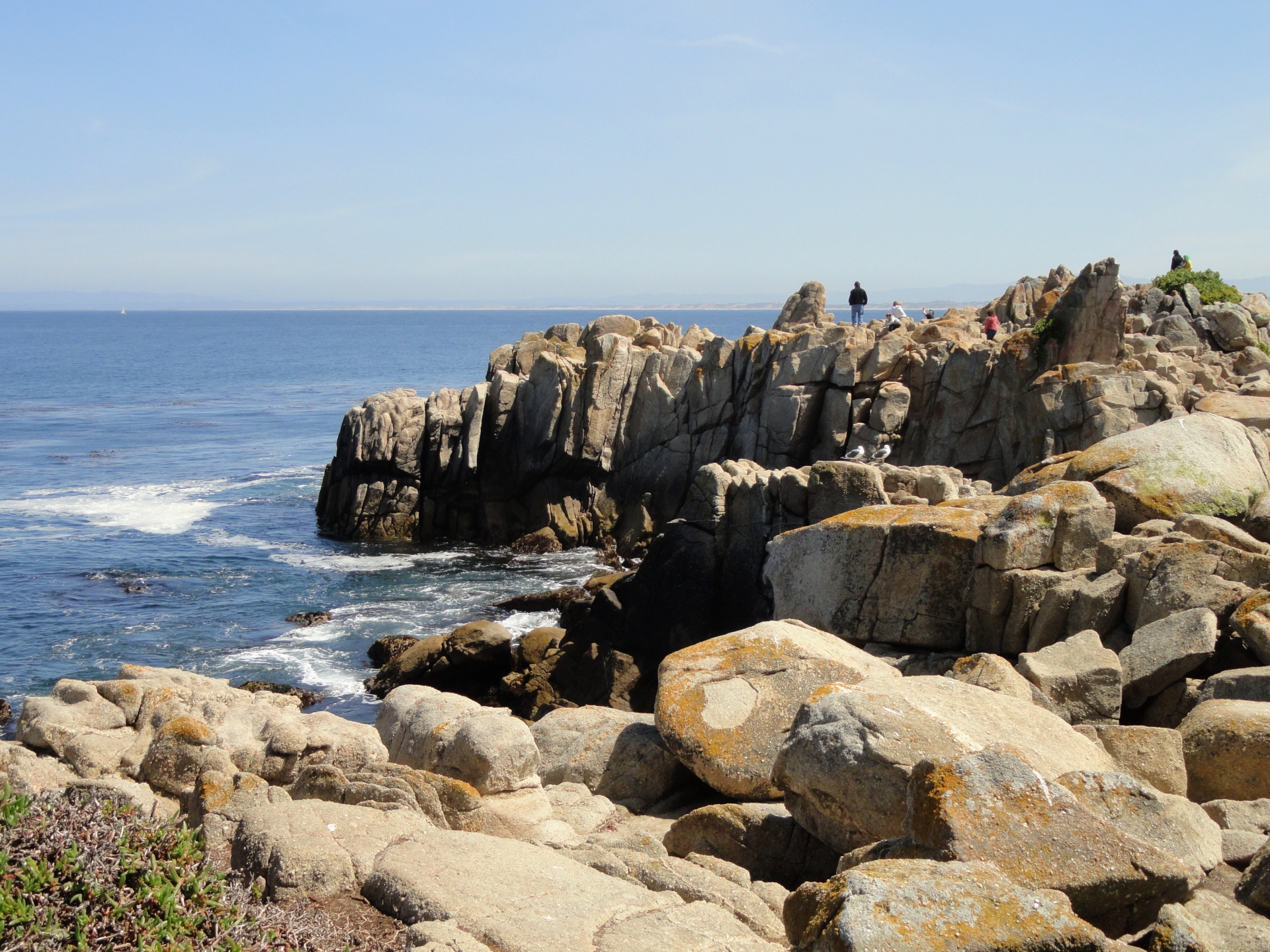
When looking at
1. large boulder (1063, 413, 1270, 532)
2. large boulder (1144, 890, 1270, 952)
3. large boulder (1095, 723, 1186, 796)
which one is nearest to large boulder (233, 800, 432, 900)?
large boulder (1144, 890, 1270, 952)

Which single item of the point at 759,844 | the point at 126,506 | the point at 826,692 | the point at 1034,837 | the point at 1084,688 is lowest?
the point at 126,506

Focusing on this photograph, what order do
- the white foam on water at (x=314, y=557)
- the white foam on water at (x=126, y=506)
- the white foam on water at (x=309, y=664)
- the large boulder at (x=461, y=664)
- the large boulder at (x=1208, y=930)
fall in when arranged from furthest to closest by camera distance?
the white foam on water at (x=126, y=506) → the white foam on water at (x=314, y=557) → the white foam on water at (x=309, y=664) → the large boulder at (x=461, y=664) → the large boulder at (x=1208, y=930)

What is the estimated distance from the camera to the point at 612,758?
12578 mm

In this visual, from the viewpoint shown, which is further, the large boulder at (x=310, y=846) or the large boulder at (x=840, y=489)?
the large boulder at (x=840, y=489)

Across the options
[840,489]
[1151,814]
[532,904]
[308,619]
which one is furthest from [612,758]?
[308,619]

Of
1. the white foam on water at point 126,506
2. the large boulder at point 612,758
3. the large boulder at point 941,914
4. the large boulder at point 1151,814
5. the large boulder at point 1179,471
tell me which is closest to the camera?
the large boulder at point 941,914

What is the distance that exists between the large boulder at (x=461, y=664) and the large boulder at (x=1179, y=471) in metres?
14.9

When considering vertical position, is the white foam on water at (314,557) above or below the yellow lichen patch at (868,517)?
below

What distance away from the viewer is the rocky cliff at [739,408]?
34969mm

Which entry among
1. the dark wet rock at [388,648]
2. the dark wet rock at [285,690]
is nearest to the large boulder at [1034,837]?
the dark wet rock at [285,690]

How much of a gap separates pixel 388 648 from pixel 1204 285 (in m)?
42.9

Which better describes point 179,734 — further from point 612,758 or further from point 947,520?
point 947,520

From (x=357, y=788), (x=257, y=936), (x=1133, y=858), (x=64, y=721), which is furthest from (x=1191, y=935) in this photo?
(x=64, y=721)

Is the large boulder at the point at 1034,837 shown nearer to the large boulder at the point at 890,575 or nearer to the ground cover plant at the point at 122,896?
the ground cover plant at the point at 122,896
